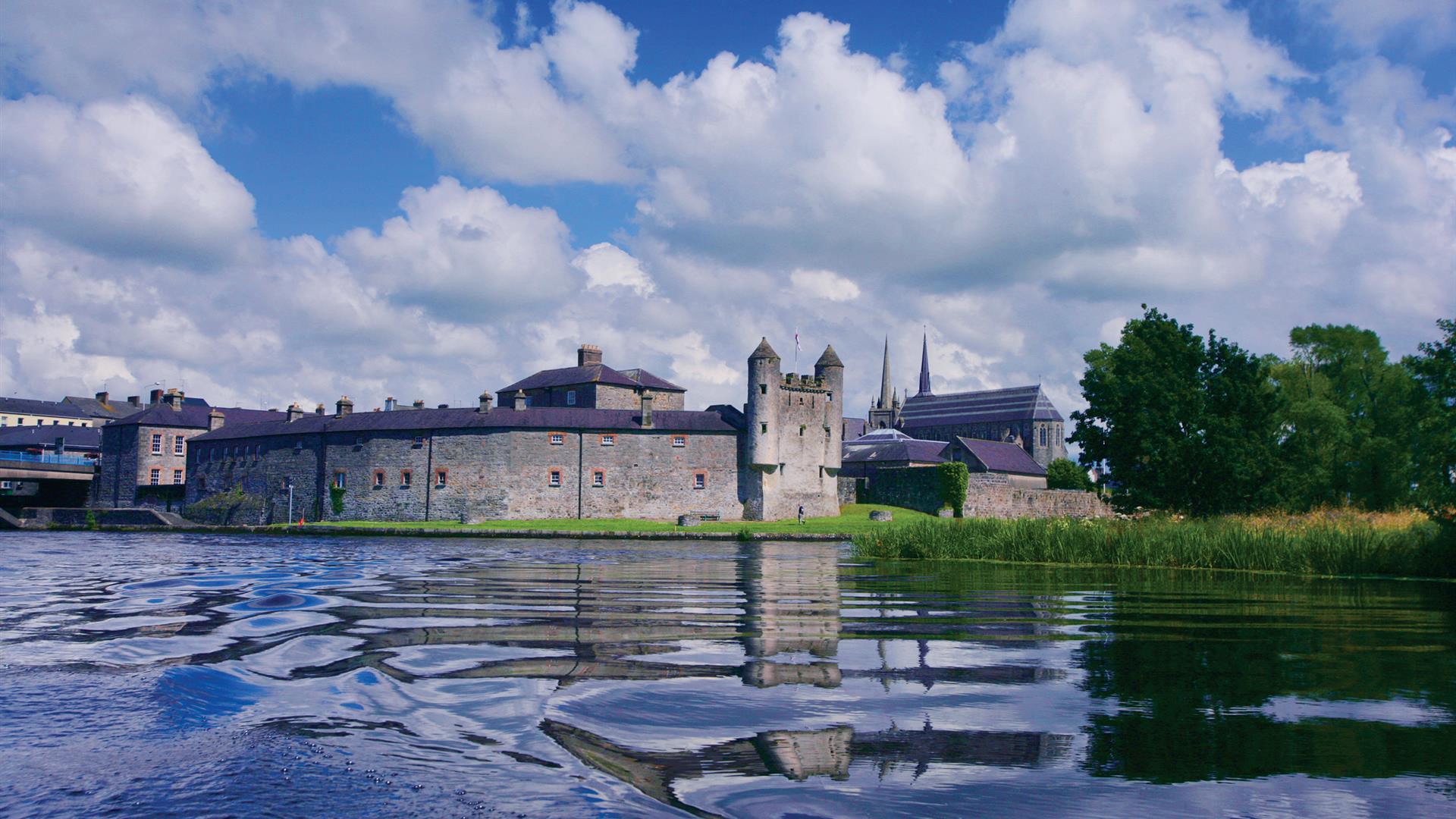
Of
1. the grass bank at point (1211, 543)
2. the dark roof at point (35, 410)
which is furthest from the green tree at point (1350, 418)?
the dark roof at point (35, 410)

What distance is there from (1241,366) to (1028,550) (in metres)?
15.7

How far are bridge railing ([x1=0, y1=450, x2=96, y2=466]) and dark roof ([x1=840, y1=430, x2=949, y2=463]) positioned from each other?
2040 inches

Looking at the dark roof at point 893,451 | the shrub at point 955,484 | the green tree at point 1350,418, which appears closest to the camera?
the green tree at point 1350,418

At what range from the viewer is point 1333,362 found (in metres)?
50.0

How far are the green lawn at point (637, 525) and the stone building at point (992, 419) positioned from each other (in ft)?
143

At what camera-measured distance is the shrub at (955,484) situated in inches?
2276

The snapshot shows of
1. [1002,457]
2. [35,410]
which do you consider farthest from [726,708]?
[35,410]

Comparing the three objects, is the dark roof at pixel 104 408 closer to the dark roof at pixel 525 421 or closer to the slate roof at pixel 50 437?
the slate roof at pixel 50 437

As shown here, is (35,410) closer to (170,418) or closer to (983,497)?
(170,418)

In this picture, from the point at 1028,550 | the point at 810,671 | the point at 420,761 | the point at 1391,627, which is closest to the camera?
the point at 420,761

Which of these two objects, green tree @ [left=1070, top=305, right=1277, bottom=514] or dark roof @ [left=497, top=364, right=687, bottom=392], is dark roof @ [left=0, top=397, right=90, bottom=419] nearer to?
dark roof @ [left=497, top=364, right=687, bottom=392]

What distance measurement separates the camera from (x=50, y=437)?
82.4m

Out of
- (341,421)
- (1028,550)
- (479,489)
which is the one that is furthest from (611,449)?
(1028,550)

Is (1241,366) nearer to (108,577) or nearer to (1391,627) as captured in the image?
(1391,627)
